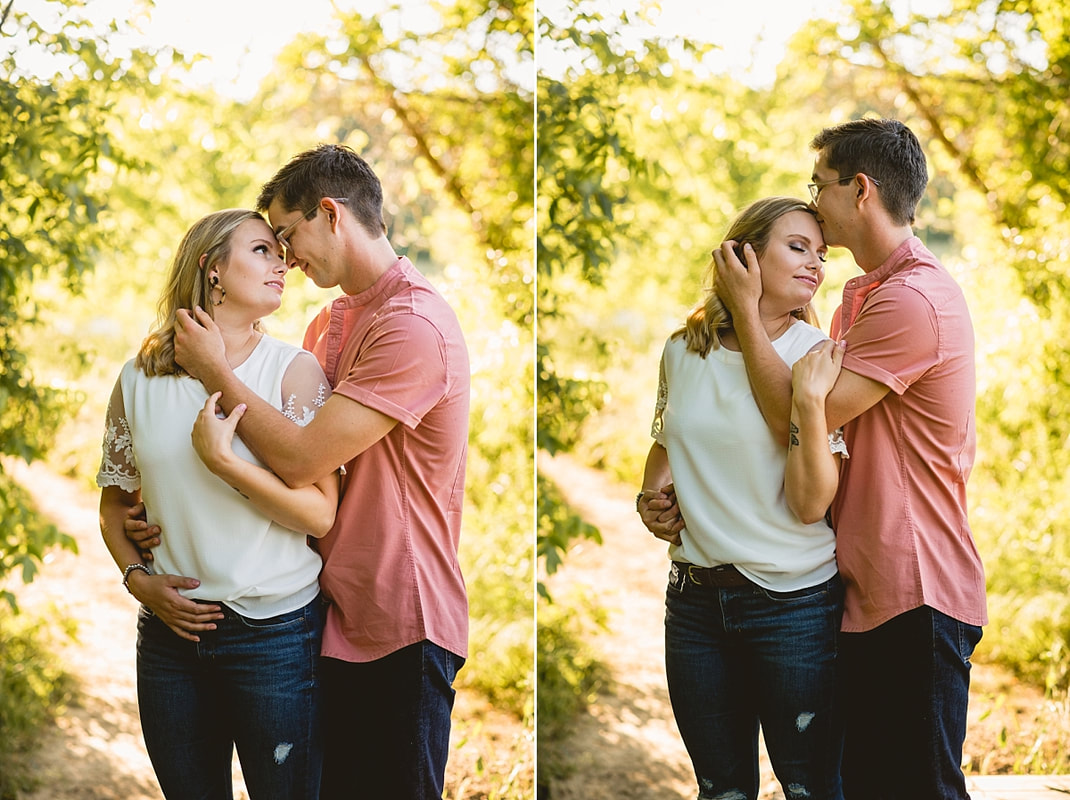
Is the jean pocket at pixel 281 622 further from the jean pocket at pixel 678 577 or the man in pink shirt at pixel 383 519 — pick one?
the jean pocket at pixel 678 577

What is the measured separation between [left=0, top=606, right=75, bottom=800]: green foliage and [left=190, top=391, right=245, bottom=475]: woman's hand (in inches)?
66.7

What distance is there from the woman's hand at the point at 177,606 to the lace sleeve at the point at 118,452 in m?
0.19

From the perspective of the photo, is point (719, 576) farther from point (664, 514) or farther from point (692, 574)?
point (664, 514)

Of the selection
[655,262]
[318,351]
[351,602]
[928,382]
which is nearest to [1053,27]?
[655,262]

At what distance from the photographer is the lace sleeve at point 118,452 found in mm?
1863

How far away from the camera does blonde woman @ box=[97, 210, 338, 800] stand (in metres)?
1.79

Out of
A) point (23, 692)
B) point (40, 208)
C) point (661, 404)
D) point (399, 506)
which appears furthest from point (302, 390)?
point (23, 692)

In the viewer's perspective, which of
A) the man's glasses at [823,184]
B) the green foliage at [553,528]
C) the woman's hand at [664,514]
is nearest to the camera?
the man's glasses at [823,184]

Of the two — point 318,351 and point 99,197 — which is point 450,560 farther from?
point 99,197

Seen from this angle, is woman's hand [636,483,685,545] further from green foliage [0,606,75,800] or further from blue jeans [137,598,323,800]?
green foliage [0,606,75,800]

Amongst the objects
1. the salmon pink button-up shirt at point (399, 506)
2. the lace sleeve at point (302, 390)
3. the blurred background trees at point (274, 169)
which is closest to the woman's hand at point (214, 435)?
the lace sleeve at point (302, 390)

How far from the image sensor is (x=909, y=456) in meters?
1.90

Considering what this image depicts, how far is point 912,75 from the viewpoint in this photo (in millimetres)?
3314

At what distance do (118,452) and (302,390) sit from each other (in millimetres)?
364
